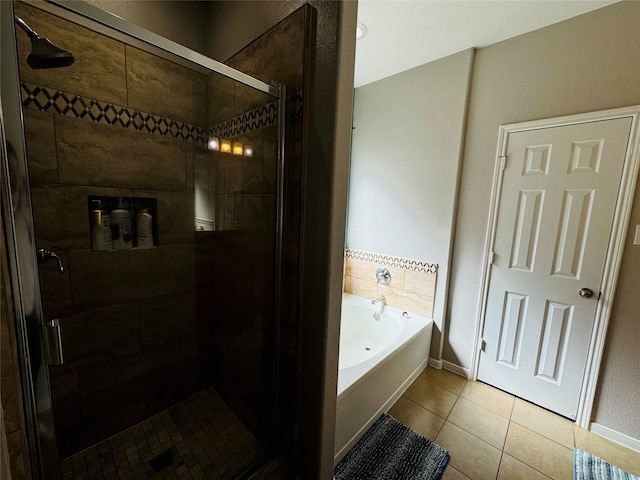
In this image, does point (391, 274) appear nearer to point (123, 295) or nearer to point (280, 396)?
point (280, 396)

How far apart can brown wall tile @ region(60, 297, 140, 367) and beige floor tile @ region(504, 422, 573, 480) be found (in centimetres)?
229

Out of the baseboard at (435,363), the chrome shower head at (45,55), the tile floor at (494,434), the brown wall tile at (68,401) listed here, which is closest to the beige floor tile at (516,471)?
the tile floor at (494,434)

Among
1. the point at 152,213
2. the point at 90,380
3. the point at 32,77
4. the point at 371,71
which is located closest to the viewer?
the point at 32,77

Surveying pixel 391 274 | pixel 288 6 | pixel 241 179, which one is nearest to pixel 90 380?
pixel 241 179

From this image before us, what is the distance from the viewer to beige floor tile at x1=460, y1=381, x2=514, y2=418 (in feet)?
6.11

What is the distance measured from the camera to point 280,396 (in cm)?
120

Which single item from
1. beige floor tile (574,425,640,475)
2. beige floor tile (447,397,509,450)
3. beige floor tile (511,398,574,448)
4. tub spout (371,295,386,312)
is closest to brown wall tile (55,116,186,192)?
tub spout (371,295,386,312)

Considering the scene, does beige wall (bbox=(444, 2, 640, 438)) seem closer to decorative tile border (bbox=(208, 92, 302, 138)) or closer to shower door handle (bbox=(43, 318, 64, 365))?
decorative tile border (bbox=(208, 92, 302, 138))

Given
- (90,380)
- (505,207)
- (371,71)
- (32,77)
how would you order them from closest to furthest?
(32,77)
(90,380)
(505,207)
(371,71)

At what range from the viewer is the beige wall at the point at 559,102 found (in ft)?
4.88

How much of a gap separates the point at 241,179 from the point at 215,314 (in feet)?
2.87

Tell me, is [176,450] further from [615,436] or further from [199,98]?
[615,436]

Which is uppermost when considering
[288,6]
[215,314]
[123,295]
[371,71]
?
[371,71]

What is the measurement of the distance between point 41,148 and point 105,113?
0.31 metres
